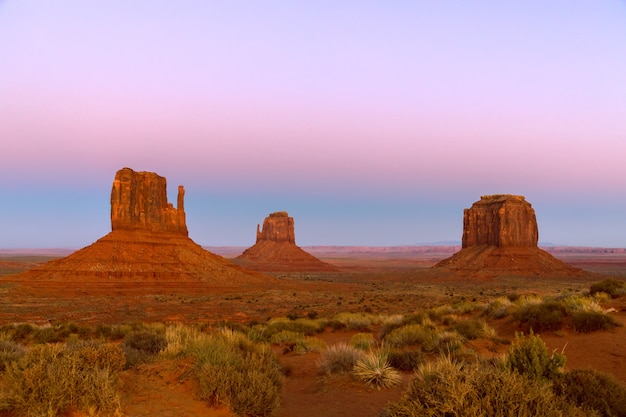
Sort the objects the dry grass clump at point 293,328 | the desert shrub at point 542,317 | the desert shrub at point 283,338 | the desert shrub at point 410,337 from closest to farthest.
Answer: the desert shrub at point 410,337
the desert shrub at point 542,317
the desert shrub at point 283,338
the dry grass clump at point 293,328

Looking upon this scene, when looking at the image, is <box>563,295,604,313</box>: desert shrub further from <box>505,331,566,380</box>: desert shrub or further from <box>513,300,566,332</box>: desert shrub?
<box>505,331,566,380</box>: desert shrub

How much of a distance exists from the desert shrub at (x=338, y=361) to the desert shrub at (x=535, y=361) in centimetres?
379

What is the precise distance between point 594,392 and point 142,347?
9412 millimetres

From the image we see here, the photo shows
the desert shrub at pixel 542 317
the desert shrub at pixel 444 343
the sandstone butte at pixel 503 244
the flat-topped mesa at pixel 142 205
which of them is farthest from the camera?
the sandstone butte at pixel 503 244

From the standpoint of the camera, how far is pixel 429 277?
82.4 metres

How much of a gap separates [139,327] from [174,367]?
12.8 meters

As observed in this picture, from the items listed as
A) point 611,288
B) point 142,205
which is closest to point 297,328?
point 611,288

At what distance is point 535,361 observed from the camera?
264 inches

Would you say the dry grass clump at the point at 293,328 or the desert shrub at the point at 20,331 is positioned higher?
the dry grass clump at the point at 293,328

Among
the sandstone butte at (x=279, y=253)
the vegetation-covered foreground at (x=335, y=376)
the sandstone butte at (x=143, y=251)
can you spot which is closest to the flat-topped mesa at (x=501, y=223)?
the sandstone butte at (x=279, y=253)

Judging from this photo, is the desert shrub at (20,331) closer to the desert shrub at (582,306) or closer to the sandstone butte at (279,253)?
the desert shrub at (582,306)

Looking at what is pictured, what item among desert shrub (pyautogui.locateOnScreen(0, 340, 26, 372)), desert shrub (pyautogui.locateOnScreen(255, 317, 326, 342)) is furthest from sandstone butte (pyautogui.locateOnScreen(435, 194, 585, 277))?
desert shrub (pyautogui.locateOnScreen(0, 340, 26, 372))

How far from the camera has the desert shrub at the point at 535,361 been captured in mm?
6663

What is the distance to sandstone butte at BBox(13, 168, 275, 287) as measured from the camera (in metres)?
54.8
